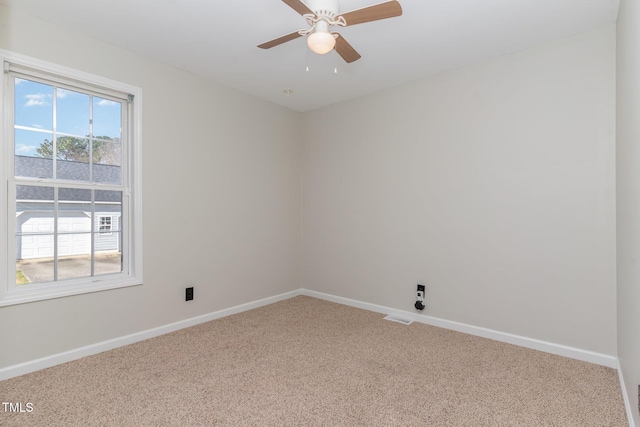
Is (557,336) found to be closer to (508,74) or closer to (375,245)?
(375,245)

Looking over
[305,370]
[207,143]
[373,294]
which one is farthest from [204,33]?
[373,294]

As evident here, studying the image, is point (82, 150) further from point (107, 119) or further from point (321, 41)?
point (321, 41)

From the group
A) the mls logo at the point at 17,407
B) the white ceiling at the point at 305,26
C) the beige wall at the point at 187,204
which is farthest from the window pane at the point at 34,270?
the white ceiling at the point at 305,26

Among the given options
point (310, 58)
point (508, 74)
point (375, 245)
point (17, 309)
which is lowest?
point (17, 309)

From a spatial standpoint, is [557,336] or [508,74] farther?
[508,74]

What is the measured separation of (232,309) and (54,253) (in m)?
1.68

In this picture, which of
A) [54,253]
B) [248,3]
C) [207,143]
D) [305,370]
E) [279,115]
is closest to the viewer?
[248,3]

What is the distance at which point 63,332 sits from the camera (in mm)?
2500

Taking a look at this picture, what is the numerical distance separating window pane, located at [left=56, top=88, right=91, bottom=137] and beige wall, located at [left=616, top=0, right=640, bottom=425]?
3.55m

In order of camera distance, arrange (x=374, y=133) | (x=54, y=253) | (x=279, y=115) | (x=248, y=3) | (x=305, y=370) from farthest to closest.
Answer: (x=279, y=115) < (x=374, y=133) < (x=54, y=253) < (x=305, y=370) < (x=248, y=3)

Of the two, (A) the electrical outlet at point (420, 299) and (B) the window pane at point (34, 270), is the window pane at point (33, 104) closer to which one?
(B) the window pane at point (34, 270)

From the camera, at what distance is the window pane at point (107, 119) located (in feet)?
9.16

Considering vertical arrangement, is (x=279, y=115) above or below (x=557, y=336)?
above

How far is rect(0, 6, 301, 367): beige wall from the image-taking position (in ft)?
8.02
